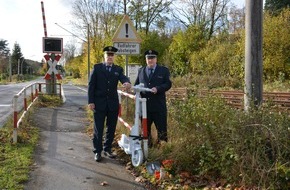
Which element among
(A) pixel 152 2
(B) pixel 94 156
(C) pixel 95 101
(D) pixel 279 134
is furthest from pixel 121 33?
(A) pixel 152 2

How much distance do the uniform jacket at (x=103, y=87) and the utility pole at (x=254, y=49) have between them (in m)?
2.24

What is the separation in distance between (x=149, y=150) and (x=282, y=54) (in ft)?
82.1

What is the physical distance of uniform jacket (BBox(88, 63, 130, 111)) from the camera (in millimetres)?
6766

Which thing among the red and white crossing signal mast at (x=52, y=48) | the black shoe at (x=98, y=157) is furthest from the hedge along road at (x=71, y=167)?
the red and white crossing signal mast at (x=52, y=48)

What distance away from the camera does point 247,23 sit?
5.55 meters

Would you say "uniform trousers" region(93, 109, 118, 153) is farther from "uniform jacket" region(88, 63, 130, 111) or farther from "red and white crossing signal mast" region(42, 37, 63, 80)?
"red and white crossing signal mast" region(42, 37, 63, 80)

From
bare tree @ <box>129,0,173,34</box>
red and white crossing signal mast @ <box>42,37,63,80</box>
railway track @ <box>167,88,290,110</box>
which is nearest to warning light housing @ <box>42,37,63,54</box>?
red and white crossing signal mast @ <box>42,37,63,80</box>

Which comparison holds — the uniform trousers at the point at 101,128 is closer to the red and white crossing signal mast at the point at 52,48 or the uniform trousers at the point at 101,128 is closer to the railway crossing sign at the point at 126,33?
the railway crossing sign at the point at 126,33

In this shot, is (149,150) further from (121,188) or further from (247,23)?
(247,23)

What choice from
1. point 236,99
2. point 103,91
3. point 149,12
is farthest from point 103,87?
point 149,12

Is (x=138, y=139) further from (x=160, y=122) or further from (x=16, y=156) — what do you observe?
(x=16, y=156)

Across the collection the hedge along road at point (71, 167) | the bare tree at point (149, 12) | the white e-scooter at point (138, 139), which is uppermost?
the bare tree at point (149, 12)

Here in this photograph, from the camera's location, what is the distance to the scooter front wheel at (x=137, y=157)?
19.5 feet

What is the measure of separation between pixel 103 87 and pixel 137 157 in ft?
4.72
